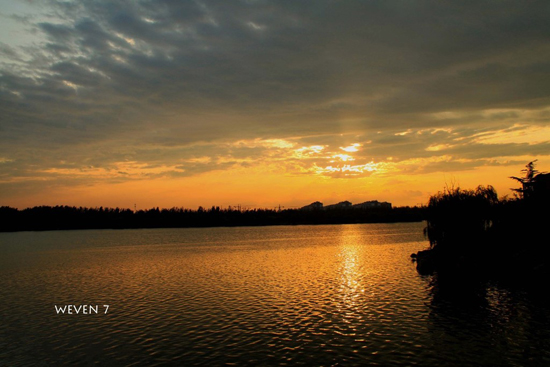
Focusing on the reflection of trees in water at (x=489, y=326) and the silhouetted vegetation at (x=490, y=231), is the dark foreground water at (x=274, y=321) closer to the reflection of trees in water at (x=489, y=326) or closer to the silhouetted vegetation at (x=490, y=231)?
the reflection of trees in water at (x=489, y=326)

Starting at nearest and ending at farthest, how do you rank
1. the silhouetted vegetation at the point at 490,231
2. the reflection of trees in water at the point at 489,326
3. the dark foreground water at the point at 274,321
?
the reflection of trees in water at the point at 489,326
the dark foreground water at the point at 274,321
the silhouetted vegetation at the point at 490,231

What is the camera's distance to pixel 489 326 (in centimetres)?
2342

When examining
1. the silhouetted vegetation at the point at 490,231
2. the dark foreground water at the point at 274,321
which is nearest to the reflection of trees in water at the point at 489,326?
the dark foreground water at the point at 274,321

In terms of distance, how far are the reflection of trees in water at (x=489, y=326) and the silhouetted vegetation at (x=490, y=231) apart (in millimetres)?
7748

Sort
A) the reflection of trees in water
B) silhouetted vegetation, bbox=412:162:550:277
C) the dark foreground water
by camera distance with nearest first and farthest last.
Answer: the reflection of trees in water → the dark foreground water → silhouetted vegetation, bbox=412:162:550:277

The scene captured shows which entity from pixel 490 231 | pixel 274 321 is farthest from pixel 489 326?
pixel 490 231

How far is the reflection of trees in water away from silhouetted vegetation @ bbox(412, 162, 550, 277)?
7.75 m

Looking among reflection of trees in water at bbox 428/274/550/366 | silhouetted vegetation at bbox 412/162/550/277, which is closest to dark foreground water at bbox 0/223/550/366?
reflection of trees in water at bbox 428/274/550/366

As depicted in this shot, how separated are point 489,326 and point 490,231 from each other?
2966cm

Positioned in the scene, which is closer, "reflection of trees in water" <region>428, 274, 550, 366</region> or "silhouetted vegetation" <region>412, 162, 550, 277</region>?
"reflection of trees in water" <region>428, 274, 550, 366</region>

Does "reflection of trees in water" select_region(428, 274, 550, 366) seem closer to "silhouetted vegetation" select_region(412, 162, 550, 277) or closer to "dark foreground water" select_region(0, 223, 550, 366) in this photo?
"dark foreground water" select_region(0, 223, 550, 366)

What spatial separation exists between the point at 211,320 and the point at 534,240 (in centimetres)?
3743

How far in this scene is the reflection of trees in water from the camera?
1873 centimetres

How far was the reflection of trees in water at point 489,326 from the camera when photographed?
1873 centimetres
